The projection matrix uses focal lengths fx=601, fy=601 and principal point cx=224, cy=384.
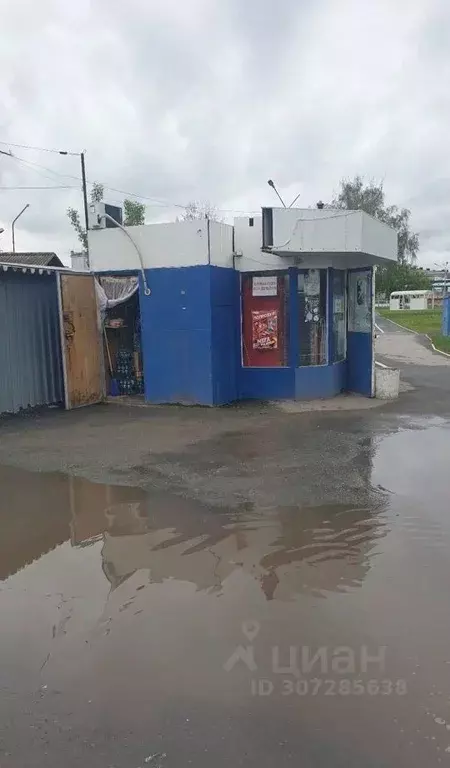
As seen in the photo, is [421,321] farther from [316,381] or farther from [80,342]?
[80,342]

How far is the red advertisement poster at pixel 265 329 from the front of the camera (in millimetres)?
11203

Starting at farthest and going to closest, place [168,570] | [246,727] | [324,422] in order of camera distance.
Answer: [324,422] < [168,570] < [246,727]

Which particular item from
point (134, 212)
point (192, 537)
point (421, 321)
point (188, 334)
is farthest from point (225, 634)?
point (421, 321)

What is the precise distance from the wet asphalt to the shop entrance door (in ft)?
13.5

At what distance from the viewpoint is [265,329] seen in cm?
1127

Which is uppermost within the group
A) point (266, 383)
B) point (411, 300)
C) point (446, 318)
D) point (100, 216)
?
point (100, 216)

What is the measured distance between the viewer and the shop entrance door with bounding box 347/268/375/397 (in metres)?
11.7

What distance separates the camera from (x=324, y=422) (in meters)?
9.48

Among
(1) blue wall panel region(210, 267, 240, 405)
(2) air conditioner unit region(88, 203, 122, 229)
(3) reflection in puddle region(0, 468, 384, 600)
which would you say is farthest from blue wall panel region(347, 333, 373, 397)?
(3) reflection in puddle region(0, 468, 384, 600)

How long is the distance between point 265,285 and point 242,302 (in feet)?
1.84

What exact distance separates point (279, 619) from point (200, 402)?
7167 millimetres

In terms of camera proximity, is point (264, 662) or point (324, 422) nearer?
point (264, 662)

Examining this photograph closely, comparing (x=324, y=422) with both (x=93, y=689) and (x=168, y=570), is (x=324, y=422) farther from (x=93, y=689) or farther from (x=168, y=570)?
(x=93, y=689)

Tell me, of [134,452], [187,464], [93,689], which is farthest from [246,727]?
[134,452]
